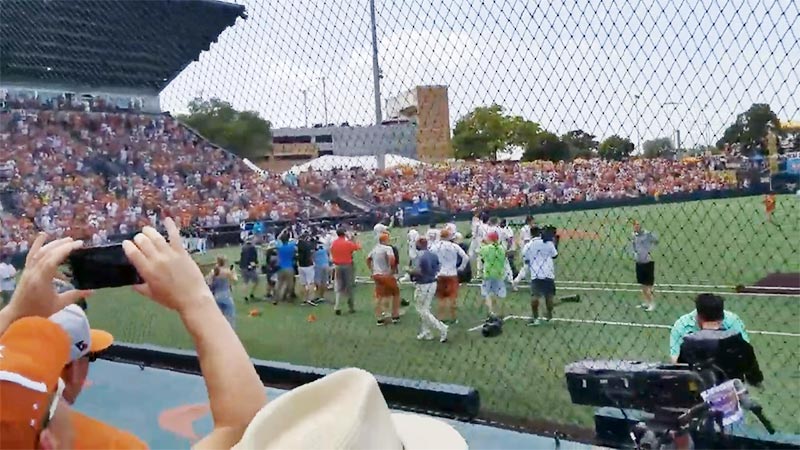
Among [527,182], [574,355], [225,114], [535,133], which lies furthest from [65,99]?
[574,355]

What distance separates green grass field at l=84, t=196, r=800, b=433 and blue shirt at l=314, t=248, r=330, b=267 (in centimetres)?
78

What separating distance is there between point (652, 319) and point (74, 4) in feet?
22.2

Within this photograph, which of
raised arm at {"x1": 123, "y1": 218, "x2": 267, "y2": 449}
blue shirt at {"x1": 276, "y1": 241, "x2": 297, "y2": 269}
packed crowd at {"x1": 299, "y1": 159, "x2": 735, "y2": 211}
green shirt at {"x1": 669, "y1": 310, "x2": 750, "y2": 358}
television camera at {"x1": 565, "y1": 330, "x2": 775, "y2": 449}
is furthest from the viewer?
blue shirt at {"x1": 276, "y1": 241, "x2": 297, "y2": 269}

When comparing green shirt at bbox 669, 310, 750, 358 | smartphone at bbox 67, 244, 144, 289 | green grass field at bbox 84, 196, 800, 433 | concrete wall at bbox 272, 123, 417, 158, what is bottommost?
green grass field at bbox 84, 196, 800, 433

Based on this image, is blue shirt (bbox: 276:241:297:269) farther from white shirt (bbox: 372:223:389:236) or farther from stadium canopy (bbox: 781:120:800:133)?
stadium canopy (bbox: 781:120:800:133)

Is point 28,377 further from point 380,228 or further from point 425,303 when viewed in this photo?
point 380,228

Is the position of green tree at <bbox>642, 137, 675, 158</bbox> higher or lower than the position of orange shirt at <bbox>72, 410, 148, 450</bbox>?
higher

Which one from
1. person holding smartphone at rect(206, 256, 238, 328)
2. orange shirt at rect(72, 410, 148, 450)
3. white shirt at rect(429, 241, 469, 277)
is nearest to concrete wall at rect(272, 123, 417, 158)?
orange shirt at rect(72, 410, 148, 450)

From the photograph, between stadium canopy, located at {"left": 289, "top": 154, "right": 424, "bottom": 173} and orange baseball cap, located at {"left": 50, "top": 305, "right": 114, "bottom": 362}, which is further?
stadium canopy, located at {"left": 289, "top": 154, "right": 424, "bottom": 173}

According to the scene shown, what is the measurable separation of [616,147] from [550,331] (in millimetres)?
4729

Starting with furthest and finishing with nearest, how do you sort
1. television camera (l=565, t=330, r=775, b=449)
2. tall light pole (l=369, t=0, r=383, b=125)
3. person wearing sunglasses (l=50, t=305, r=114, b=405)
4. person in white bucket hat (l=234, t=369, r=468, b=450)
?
1. tall light pole (l=369, t=0, r=383, b=125)
2. television camera (l=565, t=330, r=775, b=449)
3. person wearing sunglasses (l=50, t=305, r=114, b=405)
4. person in white bucket hat (l=234, t=369, r=468, b=450)

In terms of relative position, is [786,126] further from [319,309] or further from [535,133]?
[319,309]

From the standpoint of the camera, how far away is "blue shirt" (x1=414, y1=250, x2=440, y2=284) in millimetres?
8750

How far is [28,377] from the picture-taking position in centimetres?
121
